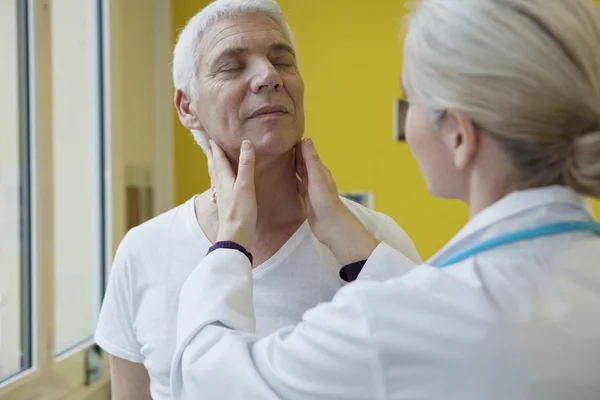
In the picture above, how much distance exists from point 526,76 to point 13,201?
152 centimetres

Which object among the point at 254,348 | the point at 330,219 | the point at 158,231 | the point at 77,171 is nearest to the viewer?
the point at 254,348

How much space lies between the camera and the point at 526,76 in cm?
69

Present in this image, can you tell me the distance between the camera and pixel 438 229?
2.61m

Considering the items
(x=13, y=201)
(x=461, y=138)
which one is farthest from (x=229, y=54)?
(x=13, y=201)

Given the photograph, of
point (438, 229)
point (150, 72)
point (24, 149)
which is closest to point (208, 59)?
point (24, 149)

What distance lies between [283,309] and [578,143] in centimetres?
66

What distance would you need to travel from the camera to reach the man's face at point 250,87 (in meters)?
1.22

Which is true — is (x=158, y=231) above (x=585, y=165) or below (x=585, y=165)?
below

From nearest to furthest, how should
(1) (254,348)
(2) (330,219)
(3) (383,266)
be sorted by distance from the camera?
1. (1) (254,348)
2. (3) (383,266)
3. (2) (330,219)

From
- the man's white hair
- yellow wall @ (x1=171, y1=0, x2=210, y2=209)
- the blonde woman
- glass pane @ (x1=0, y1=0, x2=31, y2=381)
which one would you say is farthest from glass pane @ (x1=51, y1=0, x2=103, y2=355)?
the blonde woman

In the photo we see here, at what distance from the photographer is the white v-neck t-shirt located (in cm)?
120

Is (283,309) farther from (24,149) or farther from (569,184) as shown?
(24,149)

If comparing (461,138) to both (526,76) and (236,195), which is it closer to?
(526,76)

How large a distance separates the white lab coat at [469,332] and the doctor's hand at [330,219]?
1.04 feet
